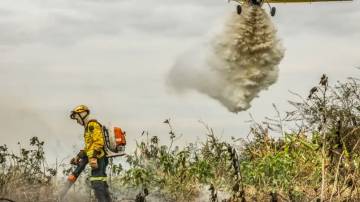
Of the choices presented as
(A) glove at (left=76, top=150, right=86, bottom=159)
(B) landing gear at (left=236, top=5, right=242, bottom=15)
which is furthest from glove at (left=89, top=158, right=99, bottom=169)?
(B) landing gear at (left=236, top=5, right=242, bottom=15)

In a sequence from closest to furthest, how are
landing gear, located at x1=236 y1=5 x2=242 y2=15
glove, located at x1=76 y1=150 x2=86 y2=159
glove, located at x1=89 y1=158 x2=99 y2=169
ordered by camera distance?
1. glove, located at x1=89 y1=158 x2=99 y2=169
2. glove, located at x1=76 y1=150 x2=86 y2=159
3. landing gear, located at x1=236 y1=5 x2=242 y2=15

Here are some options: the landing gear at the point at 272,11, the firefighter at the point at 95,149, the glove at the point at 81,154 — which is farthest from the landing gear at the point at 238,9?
the firefighter at the point at 95,149

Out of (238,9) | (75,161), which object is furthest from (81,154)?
(238,9)

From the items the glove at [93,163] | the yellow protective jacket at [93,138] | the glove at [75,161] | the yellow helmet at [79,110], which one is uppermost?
the yellow helmet at [79,110]

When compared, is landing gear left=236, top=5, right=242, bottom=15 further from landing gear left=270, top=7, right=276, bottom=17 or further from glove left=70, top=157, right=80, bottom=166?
glove left=70, top=157, right=80, bottom=166

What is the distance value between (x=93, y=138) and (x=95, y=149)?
181 mm

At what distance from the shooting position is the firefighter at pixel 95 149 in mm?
11398

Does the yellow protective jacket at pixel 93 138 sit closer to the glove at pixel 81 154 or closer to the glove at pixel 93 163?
the glove at pixel 93 163

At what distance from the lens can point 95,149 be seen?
37.5ft

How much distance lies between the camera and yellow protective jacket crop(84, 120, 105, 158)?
11391 millimetres

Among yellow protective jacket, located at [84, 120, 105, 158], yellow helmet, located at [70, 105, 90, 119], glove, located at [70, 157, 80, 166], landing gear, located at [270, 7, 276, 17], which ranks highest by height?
landing gear, located at [270, 7, 276, 17]

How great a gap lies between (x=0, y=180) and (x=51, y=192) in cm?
105

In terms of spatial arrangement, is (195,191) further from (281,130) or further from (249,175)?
(281,130)

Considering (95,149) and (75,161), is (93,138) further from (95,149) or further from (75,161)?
(75,161)
